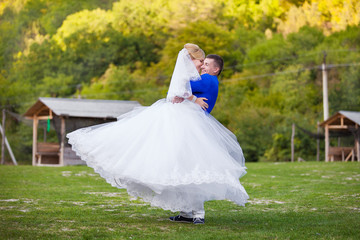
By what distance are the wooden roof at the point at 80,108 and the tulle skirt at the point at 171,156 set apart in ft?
72.1

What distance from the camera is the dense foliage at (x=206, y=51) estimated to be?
50.8 metres

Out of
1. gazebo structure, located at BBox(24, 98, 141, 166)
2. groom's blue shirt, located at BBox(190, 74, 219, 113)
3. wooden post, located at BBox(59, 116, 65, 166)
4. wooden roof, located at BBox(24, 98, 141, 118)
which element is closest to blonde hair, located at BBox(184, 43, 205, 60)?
groom's blue shirt, located at BBox(190, 74, 219, 113)

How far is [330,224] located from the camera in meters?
7.16

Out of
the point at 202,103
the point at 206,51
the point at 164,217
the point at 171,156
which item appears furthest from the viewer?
the point at 206,51

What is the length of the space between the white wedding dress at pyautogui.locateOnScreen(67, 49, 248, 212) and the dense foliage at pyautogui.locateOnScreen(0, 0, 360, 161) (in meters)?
37.1

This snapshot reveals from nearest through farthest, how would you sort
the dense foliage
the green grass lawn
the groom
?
1. the green grass lawn
2. the groom
3. the dense foliage

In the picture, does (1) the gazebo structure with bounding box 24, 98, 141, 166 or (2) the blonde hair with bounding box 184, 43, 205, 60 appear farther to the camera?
(1) the gazebo structure with bounding box 24, 98, 141, 166

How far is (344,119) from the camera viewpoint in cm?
3488

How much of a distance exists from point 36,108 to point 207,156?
86.3 feet

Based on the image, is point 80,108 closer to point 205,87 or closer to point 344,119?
point 344,119

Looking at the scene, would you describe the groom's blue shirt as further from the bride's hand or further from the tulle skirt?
the tulle skirt

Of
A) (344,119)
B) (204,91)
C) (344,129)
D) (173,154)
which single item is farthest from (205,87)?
(344,129)

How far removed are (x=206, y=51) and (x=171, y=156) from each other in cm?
5455

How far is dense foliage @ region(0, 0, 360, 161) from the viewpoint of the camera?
167 ft
